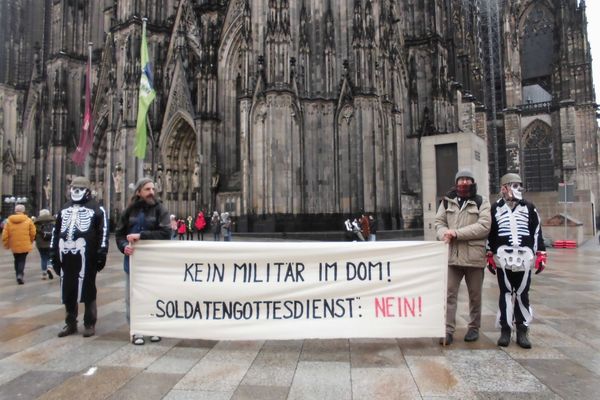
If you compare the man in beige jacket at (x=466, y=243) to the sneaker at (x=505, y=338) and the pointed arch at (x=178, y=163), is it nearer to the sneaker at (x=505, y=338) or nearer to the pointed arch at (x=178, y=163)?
the sneaker at (x=505, y=338)

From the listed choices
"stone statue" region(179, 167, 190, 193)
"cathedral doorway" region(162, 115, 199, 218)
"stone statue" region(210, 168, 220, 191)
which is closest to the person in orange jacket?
"stone statue" region(210, 168, 220, 191)

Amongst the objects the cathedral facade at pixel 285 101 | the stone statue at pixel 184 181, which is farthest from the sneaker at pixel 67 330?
the stone statue at pixel 184 181

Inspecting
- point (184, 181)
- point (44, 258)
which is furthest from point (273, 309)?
point (184, 181)

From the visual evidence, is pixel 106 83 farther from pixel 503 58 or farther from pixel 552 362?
pixel 503 58

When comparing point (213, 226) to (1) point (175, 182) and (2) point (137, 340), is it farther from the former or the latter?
(2) point (137, 340)

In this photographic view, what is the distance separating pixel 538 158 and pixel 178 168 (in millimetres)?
37858

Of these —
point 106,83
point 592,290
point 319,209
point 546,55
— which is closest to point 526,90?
point 546,55

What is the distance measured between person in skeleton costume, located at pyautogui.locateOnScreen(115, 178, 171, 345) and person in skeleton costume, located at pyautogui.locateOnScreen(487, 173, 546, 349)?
12.4 feet

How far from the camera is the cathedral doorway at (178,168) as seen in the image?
28.1 meters

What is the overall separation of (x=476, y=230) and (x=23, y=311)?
628 centimetres

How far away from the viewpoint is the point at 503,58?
49.0m

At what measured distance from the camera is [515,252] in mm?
4820

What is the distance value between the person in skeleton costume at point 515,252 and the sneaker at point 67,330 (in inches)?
189

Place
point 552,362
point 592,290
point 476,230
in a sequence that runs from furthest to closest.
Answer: point 592,290, point 476,230, point 552,362
